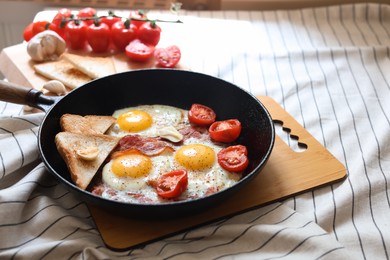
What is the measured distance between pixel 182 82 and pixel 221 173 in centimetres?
44

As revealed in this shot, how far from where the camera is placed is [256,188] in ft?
4.17

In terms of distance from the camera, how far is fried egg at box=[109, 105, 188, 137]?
4.90 ft

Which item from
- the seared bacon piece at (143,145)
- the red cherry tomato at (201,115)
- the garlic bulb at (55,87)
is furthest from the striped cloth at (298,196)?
the red cherry tomato at (201,115)

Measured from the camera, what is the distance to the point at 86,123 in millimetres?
1421

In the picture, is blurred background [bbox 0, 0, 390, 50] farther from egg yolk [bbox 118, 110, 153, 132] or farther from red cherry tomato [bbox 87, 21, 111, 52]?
egg yolk [bbox 118, 110, 153, 132]

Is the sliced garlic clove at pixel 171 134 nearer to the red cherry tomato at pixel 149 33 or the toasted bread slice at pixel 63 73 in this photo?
the toasted bread slice at pixel 63 73

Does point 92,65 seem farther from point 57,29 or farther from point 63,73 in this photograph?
point 57,29

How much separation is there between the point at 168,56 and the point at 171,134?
56 centimetres

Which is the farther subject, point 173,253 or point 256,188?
point 256,188

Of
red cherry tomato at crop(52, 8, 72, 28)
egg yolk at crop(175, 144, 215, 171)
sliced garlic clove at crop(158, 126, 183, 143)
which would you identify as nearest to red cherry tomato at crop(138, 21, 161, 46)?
red cherry tomato at crop(52, 8, 72, 28)

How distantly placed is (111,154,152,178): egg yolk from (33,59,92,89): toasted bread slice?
527 millimetres

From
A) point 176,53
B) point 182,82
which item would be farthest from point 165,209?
point 176,53

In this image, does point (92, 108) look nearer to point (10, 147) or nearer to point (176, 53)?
point (10, 147)

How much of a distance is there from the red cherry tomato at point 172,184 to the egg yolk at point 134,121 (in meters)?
0.30
